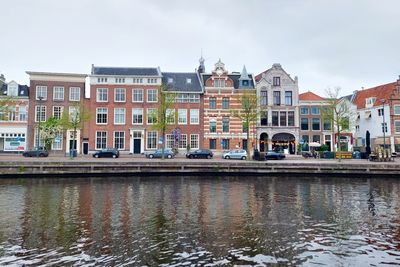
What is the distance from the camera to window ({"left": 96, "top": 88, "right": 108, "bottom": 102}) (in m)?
57.5

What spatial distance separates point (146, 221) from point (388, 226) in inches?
438

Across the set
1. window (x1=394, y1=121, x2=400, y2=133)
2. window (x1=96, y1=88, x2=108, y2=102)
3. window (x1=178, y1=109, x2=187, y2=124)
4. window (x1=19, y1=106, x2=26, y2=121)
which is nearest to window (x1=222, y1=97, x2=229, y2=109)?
window (x1=178, y1=109, x2=187, y2=124)

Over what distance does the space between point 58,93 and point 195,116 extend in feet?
86.1

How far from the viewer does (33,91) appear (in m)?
56.4

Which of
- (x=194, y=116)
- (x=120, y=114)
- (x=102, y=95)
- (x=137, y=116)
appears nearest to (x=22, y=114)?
(x=102, y=95)

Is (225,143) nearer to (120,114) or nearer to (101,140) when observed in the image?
(120,114)

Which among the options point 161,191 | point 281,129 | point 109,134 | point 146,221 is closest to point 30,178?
point 161,191

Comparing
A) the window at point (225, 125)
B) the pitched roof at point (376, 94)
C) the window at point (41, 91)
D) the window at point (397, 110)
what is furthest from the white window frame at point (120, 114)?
the window at point (397, 110)

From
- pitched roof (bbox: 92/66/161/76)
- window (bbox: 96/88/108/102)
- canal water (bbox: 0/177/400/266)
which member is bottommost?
canal water (bbox: 0/177/400/266)

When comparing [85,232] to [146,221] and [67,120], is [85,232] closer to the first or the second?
[146,221]

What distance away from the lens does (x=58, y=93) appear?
57.4 metres

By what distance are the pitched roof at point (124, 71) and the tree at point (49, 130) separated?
38.5 ft

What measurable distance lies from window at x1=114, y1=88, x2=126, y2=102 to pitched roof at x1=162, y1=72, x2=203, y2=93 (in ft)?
27.0

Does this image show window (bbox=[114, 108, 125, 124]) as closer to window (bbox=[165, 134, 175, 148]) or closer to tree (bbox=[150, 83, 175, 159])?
window (bbox=[165, 134, 175, 148])
